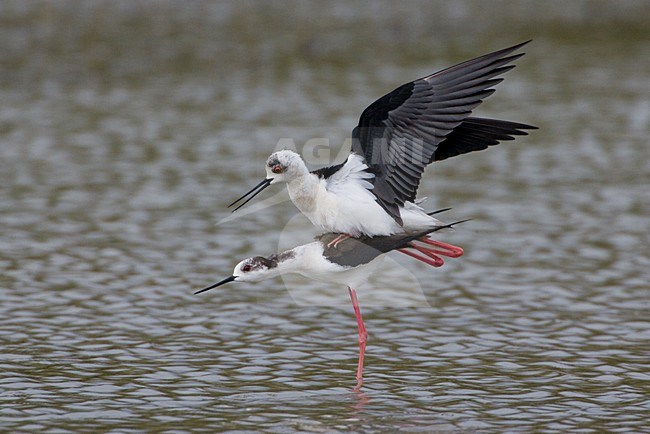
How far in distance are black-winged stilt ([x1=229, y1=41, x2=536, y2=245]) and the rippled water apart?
1008 millimetres

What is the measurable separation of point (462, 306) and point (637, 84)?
31.3 ft

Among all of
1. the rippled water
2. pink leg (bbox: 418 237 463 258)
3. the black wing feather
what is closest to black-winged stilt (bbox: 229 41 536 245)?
the black wing feather

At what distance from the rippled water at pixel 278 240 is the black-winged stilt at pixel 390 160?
101cm

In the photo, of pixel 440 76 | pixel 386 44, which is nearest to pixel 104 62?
pixel 386 44

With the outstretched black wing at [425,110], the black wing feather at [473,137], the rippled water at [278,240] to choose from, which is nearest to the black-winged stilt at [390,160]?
the outstretched black wing at [425,110]

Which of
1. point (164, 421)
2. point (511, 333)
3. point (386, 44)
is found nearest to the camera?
point (164, 421)

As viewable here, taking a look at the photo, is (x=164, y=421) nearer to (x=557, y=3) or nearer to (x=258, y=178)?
(x=258, y=178)

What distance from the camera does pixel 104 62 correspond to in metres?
18.7

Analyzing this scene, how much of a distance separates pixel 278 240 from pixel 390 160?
387cm

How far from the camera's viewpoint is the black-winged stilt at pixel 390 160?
718 centimetres

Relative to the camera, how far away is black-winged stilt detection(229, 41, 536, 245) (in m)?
7.18

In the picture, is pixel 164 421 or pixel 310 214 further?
A: pixel 310 214

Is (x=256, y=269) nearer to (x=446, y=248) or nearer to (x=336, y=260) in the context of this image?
(x=336, y=260)

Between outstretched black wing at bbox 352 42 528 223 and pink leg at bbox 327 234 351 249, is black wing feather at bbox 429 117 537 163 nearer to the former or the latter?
outstretched black wing at bbox 352 42 528 223
